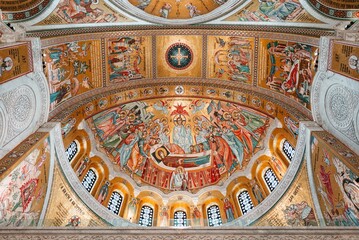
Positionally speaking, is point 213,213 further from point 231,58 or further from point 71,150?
point 231,58

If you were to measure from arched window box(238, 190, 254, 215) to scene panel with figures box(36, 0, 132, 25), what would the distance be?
1201cm

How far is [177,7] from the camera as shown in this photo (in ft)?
56.2

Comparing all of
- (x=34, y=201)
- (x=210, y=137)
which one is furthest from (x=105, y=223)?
(x=210, y=137)

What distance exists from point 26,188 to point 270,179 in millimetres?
12600

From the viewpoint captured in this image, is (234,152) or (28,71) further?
(234,152)

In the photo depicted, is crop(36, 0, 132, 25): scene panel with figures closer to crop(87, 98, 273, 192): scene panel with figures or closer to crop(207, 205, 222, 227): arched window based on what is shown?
crop(87, 98, 273, 192): scene panel with figures

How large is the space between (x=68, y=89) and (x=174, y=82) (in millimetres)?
6247

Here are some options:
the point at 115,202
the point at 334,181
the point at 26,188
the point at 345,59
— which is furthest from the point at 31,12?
the point at 334,181

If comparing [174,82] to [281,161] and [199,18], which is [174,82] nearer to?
[199,18]

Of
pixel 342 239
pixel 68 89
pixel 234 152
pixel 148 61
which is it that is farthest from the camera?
pixel 234 152

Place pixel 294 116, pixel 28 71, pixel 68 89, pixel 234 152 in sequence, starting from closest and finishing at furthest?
pixel 28 71
pixel 294 116
pixel 68 89
pixel 234 152

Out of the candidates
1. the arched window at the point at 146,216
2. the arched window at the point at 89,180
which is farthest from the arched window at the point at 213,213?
the arched window at the point at 89,180

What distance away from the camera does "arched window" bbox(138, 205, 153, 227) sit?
749 inches

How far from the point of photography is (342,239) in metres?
9.70
